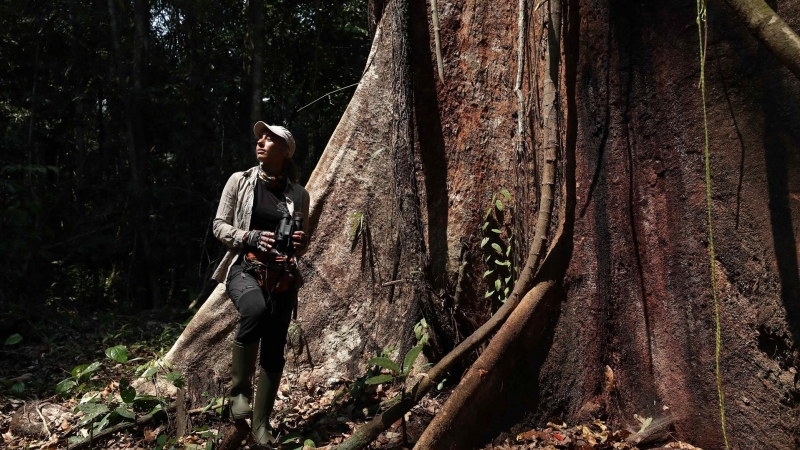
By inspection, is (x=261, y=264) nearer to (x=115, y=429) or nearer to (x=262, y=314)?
(x=262, y=314)

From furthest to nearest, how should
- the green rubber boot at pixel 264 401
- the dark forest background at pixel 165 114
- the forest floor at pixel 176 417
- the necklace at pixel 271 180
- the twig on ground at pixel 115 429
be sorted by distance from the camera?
the dark forest background at pixel 165 114
the twig on ground at pixel 115 429
the necklace at pixel 271 180
the green rubber boot at pixel 264 401
the forest floor at pixel 176 417

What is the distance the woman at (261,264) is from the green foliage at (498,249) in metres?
1.31

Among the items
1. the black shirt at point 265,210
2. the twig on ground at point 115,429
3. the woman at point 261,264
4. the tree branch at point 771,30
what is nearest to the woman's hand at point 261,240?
the woman at point 261,264

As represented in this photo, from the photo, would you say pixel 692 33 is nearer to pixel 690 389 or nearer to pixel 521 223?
pixel 521 223

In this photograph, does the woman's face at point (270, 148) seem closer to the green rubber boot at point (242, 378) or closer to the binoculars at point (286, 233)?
the binoculars at point (286, 233)

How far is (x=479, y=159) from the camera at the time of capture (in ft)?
15.4

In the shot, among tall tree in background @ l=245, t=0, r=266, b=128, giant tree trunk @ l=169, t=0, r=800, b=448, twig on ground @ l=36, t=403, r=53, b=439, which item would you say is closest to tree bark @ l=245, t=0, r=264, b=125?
tall tree in background @ l=245, t=0, r=266, b=128

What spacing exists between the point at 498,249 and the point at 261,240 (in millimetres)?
1651

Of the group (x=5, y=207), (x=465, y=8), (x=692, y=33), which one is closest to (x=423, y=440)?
(x=692, y=33)

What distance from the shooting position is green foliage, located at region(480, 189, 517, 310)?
4543 millimetres

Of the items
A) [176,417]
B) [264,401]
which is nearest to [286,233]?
[264,401]

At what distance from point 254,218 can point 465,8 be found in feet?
7.16

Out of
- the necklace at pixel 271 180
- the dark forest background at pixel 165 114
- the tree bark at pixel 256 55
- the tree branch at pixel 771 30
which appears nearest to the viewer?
the tree branch at pixel 771 30

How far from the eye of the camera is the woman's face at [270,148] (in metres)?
4.19
